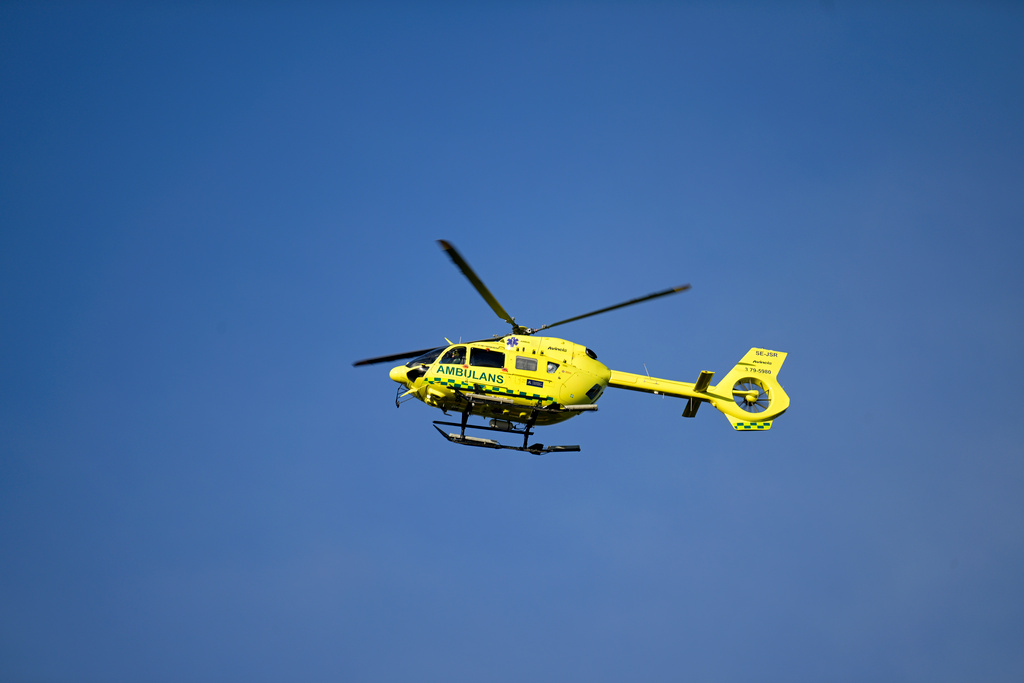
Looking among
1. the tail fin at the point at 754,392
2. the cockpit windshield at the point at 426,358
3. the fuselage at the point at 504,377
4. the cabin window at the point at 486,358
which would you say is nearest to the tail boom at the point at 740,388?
the tail fin at the point at 754,392

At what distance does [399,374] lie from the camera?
22.1 m

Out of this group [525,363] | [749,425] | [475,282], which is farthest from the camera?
[749,425]

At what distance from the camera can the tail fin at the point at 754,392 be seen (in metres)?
24.3

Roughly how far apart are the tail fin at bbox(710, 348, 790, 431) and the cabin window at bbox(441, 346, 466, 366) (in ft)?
23.3

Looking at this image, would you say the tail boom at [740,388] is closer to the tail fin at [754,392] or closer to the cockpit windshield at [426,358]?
the tail fin at [754,392]

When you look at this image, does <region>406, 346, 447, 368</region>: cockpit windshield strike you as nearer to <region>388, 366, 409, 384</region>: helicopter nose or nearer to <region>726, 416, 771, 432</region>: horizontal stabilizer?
<region>388, 366, 409, 384</region>: helicopter nose

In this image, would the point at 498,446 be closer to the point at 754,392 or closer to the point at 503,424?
the point at 503,424

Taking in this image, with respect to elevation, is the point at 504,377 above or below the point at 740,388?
below

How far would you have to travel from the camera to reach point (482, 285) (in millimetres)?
20453

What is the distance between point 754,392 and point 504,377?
7462mm

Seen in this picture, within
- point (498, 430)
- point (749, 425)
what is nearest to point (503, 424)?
point (498, 430)

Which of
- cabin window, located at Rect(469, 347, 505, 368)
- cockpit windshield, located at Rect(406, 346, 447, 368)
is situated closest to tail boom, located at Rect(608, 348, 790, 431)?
cabin window, located at Rect(469, 347, 505, 368)

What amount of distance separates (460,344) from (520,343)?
1.50 m

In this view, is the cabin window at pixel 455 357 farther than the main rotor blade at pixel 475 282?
Yes
